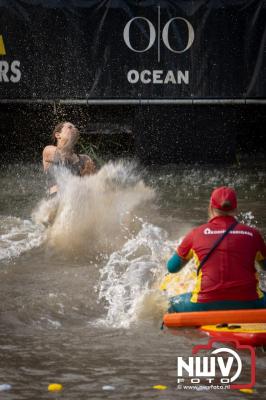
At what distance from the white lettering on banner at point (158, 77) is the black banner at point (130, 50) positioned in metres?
0.01

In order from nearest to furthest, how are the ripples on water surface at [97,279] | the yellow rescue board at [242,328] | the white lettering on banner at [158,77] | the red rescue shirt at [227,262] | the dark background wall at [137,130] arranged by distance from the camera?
the ripples on water surface at [97,279]
the yellow rescue board at [242,328]
the red rescue shirt at [227,262]
the white lettering on banner at [158,77]
the dark background wall at [137,130]

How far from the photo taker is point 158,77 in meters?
16.8

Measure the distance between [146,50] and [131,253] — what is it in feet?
22.4

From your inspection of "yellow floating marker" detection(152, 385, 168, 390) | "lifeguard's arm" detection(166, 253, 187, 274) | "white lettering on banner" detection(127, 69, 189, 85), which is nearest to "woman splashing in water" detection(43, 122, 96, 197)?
"lifeguard's arm" detection(166, 253, 187, 274)

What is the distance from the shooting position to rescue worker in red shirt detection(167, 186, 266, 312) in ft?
24.7

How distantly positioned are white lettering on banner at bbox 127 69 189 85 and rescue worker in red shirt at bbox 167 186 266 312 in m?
9.41

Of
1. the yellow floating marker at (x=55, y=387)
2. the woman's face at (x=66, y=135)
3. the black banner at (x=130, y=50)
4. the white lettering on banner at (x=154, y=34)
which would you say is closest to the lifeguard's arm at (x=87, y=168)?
the woman's face at (x=66, y=135)

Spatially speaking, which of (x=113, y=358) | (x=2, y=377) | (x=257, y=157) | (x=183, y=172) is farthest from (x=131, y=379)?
(x=257, y=157)

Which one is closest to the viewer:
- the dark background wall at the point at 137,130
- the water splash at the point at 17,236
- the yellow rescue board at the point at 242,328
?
the yellow rescue board at the point at 242,328

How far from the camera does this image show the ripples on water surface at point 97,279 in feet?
23.2

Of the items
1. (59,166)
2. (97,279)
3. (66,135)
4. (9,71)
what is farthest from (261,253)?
(9,71)

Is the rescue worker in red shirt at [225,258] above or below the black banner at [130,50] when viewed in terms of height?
below

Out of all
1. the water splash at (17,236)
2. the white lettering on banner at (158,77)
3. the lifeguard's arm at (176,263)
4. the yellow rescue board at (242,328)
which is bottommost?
the yellow rescue board at (242,328)

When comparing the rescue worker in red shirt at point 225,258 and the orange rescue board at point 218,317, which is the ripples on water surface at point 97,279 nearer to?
the orange rescue board at point 218,317
